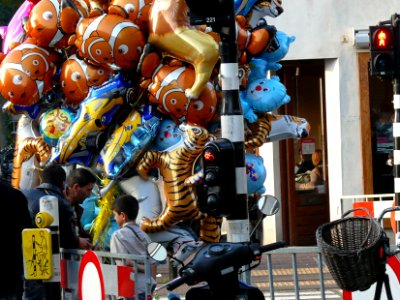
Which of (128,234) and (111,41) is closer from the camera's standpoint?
(128,234)

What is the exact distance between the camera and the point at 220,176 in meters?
10.1

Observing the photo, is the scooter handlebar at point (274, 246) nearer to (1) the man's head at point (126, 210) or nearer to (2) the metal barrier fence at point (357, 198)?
(1) the man's head at point (126, 210)

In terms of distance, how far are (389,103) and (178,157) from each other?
8017 mm

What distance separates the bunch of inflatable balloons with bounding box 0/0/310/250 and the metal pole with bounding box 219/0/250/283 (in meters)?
3.23

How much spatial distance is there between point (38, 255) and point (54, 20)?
17.2 feet

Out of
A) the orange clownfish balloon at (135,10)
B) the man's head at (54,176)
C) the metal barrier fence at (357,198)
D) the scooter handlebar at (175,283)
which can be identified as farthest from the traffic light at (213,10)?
the metal barrier fence at (357,198)

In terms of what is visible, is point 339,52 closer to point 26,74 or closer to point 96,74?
point 96,74

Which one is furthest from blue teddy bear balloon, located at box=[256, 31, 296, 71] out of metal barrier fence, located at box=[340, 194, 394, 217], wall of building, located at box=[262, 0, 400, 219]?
wall of building, located at box=[262, 0, 400, 219]

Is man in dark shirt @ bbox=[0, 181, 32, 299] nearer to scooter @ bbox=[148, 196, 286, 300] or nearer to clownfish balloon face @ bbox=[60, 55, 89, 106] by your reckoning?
scooter @ bbox=[148, 196, 286, 300]

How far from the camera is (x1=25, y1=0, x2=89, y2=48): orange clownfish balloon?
47.4ft

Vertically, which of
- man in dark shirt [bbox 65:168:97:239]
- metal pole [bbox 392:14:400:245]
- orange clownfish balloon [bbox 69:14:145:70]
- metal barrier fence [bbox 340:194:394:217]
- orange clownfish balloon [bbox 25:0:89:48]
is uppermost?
orange clownfish balloon [bbox 25:0:89:48]

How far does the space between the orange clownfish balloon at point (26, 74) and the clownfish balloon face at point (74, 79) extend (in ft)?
0.76

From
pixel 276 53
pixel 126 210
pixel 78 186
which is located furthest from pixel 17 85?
pixel 126 210

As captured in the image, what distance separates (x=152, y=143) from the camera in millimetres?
14375
